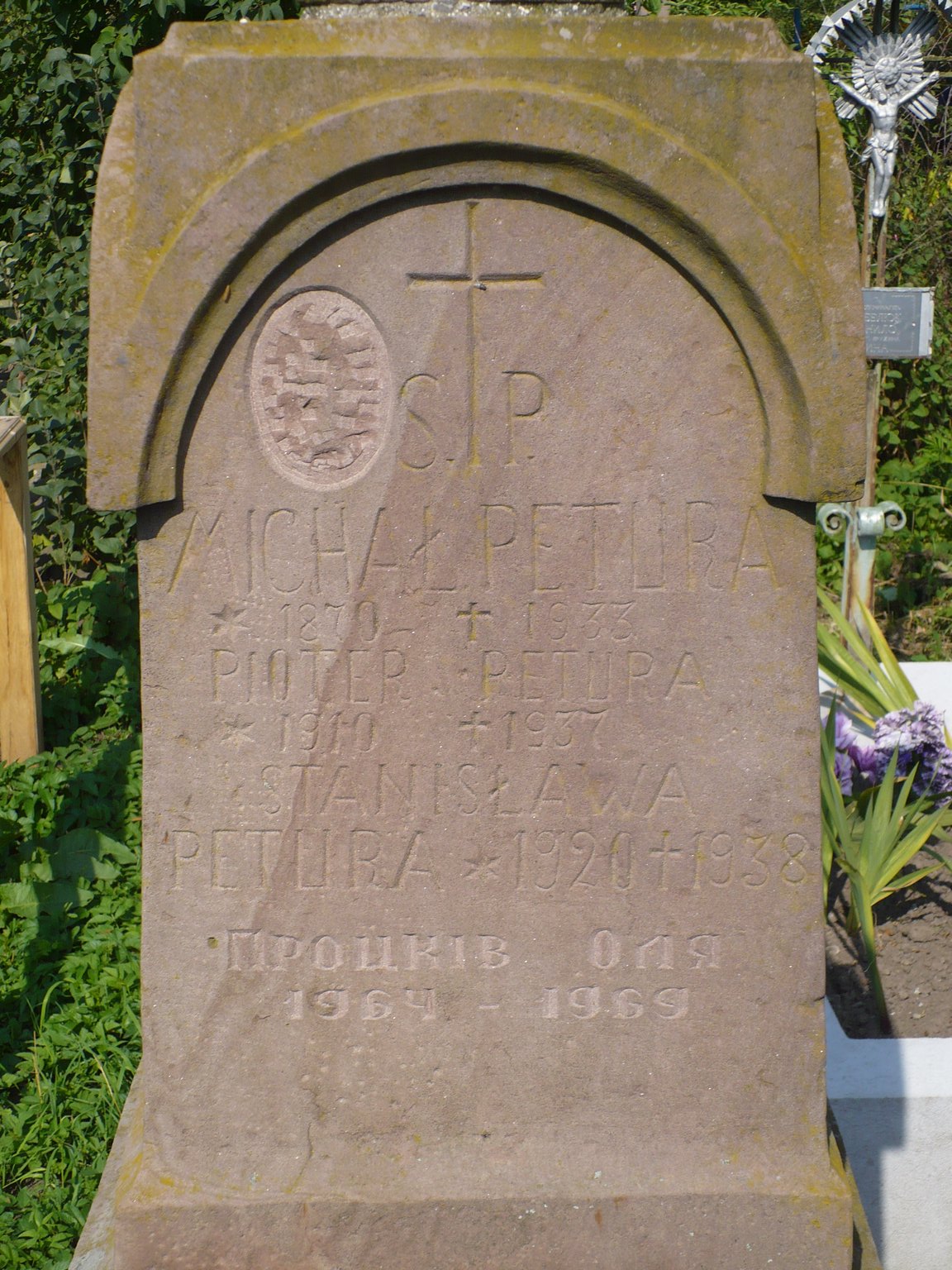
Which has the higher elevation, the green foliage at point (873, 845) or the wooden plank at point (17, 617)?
the wooden plank at point (17, 617)

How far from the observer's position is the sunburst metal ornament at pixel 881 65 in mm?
4840

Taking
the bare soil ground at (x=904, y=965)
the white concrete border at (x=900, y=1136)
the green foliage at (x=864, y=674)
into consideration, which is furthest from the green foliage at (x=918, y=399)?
the white concrete border at (x=900, y=1136)

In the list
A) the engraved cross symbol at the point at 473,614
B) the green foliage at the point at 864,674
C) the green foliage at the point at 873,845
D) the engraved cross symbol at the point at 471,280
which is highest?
the engraved cross symbol at the point at 471,280

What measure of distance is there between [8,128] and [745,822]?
4.53 metres

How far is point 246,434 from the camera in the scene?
205 cm

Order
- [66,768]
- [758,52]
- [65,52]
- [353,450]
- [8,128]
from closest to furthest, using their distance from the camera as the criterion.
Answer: [758,52], [353,450], [66,768], [65,52], [8,128]

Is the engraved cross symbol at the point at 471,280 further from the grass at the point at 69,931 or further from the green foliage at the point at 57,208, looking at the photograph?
the green foliage at the point at 57,208

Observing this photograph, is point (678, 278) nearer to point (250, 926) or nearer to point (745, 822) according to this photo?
point (745, 822)

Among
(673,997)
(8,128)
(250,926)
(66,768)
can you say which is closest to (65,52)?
(8,128)

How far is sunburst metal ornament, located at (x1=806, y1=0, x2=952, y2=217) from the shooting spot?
484 centimetres

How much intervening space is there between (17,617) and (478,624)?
2.81 meters

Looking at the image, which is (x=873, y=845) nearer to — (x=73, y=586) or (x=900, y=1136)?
(x=900, y=1136)

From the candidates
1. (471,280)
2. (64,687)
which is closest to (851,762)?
(471,280)

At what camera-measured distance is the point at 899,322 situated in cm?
469
